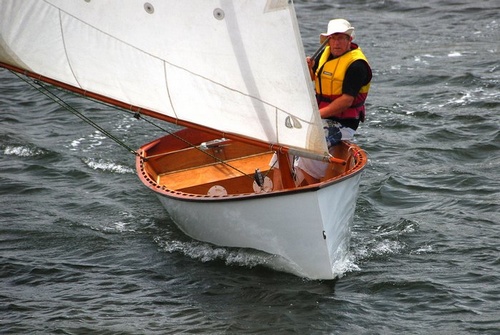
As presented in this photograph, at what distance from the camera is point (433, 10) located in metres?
20.5

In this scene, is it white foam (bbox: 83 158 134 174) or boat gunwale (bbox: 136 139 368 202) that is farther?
white foam (bbox: 83 158 134 174)

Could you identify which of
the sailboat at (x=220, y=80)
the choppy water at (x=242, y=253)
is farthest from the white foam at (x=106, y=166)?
the sailboat at (x=220, y=80)

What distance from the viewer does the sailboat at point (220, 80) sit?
7926 millimetres

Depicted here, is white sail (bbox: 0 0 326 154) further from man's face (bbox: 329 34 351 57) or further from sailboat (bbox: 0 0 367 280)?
man's face (bbox: 329 34 351 57)

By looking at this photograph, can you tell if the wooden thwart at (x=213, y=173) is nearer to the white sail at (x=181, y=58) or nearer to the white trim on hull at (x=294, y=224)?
the white trim on hull at (x=294, y=224)

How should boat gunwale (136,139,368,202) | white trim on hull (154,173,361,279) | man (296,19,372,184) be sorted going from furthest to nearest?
man (296,19,372,184), white trim on hull (154,173,361,279), boat gunwale (136,139,368,202)

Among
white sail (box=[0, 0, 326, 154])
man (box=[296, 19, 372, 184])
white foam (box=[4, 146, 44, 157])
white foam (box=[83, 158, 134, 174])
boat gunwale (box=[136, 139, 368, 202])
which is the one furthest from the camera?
white foam (box=[4, 146, 44, 157])

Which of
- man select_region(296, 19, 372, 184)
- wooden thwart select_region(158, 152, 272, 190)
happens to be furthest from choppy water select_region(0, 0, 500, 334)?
man select_region(296, 19, 372, 184)

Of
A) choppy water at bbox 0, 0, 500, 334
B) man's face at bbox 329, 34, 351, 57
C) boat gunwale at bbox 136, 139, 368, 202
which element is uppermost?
man's face at bbox 329, 34, 351, 57

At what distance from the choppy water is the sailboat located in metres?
0.54

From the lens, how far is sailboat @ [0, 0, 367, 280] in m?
7.93

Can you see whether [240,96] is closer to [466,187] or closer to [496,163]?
[466,187]

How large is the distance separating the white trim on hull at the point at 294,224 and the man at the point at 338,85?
0.67m

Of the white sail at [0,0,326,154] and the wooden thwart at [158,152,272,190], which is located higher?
the white sail at [0,0,326,154]
